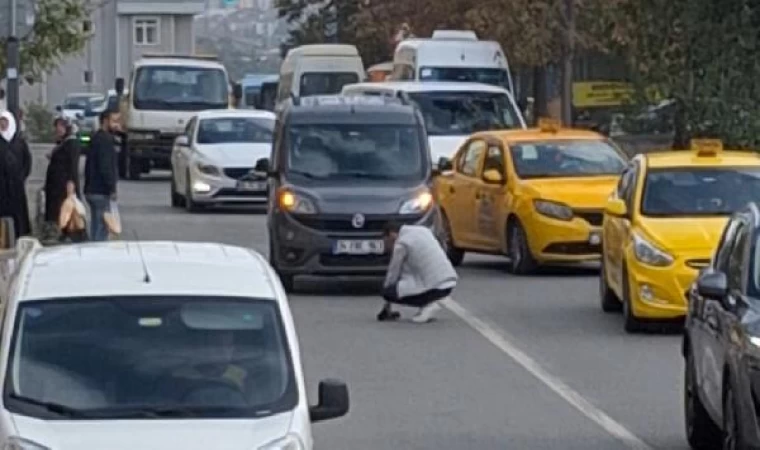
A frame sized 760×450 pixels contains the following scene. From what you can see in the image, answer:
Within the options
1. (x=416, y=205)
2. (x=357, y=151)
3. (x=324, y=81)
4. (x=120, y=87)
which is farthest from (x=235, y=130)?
(x=416, y=205)

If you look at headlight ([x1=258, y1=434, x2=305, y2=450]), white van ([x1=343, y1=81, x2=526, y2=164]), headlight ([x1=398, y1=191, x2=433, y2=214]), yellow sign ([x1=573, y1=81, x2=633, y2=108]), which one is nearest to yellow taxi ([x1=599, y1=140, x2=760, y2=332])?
headlight ([x1=398, y1=191, x2=433, y2=214])

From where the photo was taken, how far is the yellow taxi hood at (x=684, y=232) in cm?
1900

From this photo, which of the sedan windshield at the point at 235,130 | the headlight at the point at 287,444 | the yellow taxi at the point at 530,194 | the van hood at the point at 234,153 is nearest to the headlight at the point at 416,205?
the yellow taxi at the point at 530,194

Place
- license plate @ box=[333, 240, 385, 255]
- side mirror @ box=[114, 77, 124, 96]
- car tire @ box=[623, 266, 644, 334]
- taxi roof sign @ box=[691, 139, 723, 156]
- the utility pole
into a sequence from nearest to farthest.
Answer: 1. car tire @ box=[623, 266, 644, 334]
2. taxi roof sign @ box=[691, 139, 723, 156]
3. license plate @ box=[333, 240, 385, 255]
4. the utility pole
5. side mirror @ box=[114, 77, 124, 96]

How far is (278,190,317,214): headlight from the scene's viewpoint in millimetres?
22969

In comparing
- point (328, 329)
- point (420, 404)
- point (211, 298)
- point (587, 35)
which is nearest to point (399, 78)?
point (587, 35)

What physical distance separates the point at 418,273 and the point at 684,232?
2.51 meters

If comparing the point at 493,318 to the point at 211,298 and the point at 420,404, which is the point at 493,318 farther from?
the point at 211,298

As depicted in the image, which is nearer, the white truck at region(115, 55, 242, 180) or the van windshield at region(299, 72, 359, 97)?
the white truck at region(115, 55, 242, 180)

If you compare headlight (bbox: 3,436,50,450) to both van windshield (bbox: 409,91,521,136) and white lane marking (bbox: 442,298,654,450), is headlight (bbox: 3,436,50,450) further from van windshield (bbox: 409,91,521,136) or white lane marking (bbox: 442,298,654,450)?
van windshield (bbox: 409,91,521,136)

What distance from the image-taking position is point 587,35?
45.9 metres

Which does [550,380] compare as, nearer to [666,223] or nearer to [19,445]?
[666,223]

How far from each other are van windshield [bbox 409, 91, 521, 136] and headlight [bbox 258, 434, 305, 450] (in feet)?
81.4

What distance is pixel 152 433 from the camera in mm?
→ 8680
